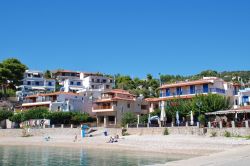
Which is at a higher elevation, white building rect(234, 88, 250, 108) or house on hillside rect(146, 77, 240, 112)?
house on hillside rect(146, 77, 240, 112)

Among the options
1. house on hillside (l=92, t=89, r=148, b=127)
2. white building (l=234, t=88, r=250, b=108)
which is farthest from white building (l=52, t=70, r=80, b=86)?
white building (l=234, t=88, r=250, b=108)

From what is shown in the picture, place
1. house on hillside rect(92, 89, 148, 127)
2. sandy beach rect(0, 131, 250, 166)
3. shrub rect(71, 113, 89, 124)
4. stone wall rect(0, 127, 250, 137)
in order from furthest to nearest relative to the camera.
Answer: house on hillside rect(92, 89, 148, 127), shrub rect(71, 113, 89, 124), stone wall rect(0, 127, 250, 137), sandy beach rect(0, 131, 250, 166)

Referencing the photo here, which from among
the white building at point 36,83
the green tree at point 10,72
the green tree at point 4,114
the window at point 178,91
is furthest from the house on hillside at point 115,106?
the white building at point 36,83

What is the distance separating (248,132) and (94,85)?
73.9 meters

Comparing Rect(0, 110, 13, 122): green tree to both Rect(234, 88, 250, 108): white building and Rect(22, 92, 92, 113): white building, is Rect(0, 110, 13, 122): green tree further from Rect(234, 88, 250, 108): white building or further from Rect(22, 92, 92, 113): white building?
Rect(234, 88, 250, 108): white building

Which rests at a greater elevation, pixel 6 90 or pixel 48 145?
pixel 6 90

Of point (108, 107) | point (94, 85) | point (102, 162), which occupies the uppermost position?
point (94, 85)

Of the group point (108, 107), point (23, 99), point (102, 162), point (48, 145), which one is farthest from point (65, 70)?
point (102, 162)

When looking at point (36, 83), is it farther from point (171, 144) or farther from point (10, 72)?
point (171, 144)

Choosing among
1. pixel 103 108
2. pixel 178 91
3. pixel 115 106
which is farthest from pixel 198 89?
pixel 103 108

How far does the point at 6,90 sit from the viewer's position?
9506 centimetres

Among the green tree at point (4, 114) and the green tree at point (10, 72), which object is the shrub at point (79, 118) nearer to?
the green tree at point (4, 114)

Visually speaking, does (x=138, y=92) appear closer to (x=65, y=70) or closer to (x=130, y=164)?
(x=65, y=70)

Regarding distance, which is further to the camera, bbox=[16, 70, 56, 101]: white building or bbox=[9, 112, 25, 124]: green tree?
bbox=[16, 70, 56, 101]: white building
